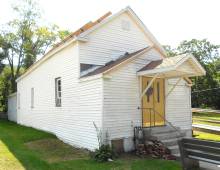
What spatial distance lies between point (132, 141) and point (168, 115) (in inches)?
113

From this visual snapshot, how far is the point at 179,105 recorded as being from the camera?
14.8 m

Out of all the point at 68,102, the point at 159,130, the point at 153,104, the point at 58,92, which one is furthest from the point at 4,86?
the point at 159,130

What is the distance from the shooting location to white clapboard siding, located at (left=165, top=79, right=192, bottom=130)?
14.2 metres

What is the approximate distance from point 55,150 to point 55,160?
186 centimetres

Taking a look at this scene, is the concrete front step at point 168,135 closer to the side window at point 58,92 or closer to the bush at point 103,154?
the bush at point 103,154

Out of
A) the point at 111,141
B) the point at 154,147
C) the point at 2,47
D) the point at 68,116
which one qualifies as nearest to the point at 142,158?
the point at 154,147

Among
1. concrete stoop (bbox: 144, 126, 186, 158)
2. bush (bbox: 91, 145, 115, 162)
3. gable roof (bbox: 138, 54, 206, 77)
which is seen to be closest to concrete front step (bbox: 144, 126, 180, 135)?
concrete stoop (bbox: 144, 126, 186, 158)

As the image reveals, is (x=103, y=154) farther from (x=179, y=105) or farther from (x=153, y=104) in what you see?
(x=179, y=105)

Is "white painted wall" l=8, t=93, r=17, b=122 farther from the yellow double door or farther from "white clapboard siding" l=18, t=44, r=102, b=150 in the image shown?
the yellow double door

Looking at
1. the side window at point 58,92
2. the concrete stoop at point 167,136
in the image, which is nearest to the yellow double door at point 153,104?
the concrete stoop at point 167,136

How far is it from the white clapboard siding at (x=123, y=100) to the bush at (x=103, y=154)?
850 millimetres

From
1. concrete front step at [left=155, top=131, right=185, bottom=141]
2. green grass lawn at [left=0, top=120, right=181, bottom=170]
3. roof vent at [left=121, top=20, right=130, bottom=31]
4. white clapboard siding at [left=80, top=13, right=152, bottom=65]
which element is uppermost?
roof vent at [left=121, top=20, right=130, bottom=31]

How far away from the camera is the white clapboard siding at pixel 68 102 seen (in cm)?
1198

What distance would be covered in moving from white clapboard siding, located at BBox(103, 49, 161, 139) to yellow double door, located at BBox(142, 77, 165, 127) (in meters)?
0.41
